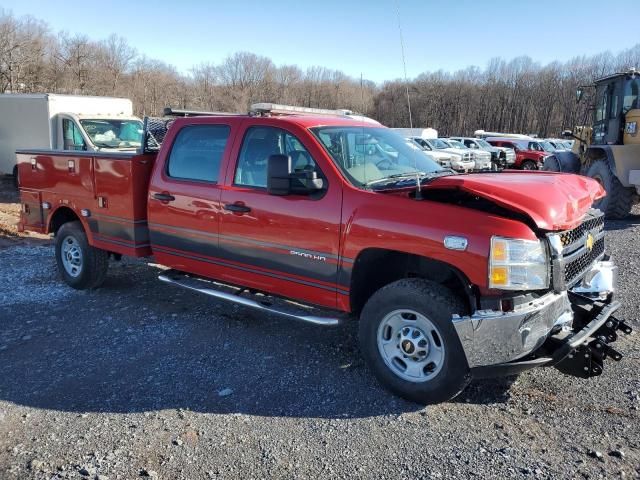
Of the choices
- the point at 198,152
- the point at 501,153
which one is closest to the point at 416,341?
the point at 198,152

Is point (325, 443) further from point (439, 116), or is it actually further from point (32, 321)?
point (439, 116)

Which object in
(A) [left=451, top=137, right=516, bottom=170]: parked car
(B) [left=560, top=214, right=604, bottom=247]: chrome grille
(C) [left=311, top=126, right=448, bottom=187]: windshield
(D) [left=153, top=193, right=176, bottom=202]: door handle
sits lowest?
(B) [left=560, top=214, right=604, bottom=247]: chrome grille

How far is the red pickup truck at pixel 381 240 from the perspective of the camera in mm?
3342

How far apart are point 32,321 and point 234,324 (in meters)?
2.03

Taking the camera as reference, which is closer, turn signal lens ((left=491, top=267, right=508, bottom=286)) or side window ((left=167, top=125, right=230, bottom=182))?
turn signal lens ((left=491, top=267, right=508, bottom=286))

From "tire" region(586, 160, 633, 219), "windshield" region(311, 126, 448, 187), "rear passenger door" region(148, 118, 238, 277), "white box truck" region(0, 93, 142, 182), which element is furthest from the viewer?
"white box truck" region(0, 93, 142, 182)

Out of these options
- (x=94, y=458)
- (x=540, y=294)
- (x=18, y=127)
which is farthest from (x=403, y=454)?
(x=18, y=127)

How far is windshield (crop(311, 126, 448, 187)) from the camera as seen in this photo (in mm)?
4203

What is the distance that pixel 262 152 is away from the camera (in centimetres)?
458

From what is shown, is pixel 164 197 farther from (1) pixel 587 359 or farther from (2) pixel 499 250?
(1) pixel 587 359

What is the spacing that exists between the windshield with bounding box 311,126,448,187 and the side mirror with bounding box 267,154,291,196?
40 cm

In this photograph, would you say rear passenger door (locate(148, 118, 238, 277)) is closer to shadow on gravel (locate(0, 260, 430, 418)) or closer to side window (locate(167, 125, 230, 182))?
side window (locate(167, 125, 230, 182))

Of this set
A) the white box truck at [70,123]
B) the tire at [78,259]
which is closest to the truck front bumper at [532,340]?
the tire at [78,259]

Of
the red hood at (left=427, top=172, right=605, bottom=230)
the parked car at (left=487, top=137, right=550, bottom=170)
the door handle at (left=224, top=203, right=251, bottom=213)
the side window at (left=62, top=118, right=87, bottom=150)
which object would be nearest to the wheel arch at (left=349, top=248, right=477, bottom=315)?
the red hood at (left=427, top=172, right=605, bottom=230)
